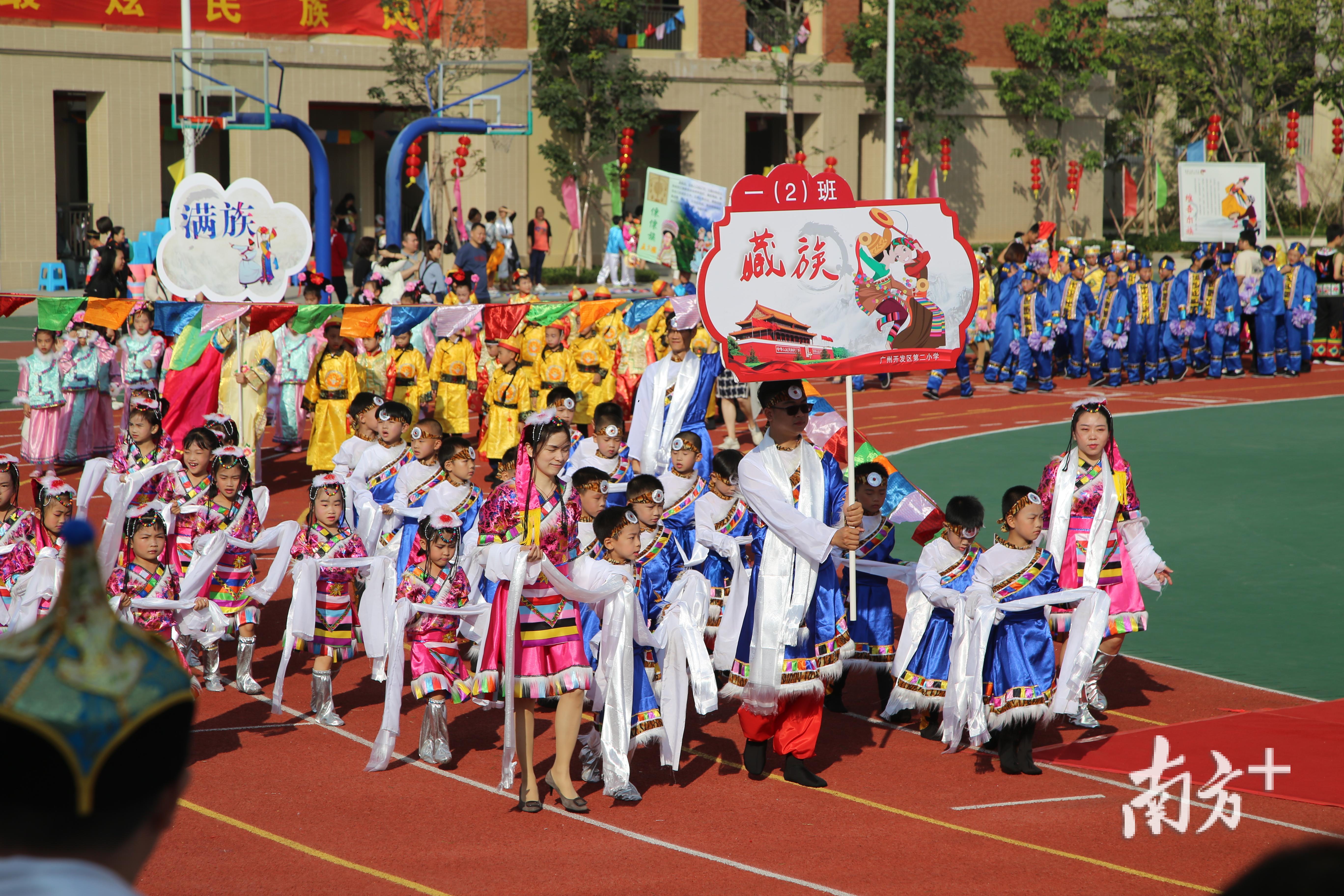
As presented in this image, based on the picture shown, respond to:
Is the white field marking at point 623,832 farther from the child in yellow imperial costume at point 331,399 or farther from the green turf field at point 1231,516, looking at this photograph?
the child in yellow imperial costume at point 331,399

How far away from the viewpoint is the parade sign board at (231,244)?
11.7 m

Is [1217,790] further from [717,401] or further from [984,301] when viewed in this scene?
[984,301]

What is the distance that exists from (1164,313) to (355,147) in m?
21.2

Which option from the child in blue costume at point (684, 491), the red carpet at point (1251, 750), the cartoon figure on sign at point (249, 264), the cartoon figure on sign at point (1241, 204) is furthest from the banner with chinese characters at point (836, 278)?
the cartoon figure on sign at point (1241, 204)

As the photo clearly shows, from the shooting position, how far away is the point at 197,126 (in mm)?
21641

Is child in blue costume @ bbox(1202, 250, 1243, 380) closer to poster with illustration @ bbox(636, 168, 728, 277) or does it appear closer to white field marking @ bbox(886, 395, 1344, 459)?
white field marking @ bbox(886, 395, 1344, 459)

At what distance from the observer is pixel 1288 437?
1697 centimetres

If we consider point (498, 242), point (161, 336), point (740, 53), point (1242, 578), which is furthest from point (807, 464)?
point (740, 53)

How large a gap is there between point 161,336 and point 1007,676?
1008cm

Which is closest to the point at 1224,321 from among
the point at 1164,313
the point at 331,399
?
the point at 1164,313

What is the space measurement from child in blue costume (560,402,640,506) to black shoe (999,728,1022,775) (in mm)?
3303

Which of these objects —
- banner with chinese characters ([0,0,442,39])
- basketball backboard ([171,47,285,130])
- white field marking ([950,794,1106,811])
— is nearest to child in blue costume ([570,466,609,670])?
white field marking ([950,794,1106,811])

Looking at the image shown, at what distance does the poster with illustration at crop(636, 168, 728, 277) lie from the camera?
17.5 meters

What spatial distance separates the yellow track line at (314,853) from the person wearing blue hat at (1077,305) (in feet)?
54.8
